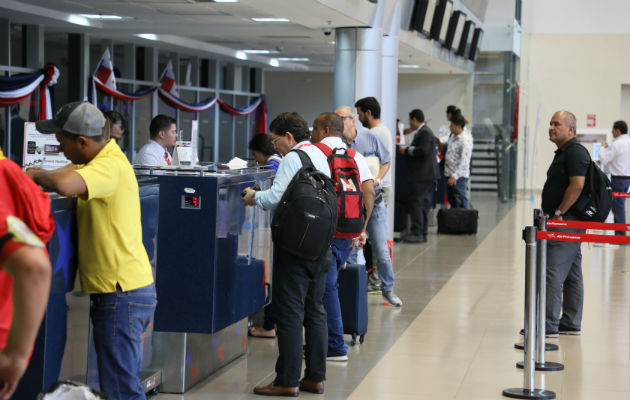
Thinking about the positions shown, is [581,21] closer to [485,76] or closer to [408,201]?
[485,76]

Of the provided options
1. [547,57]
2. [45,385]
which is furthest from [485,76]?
[45,385]

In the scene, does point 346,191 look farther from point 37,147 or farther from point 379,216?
point 37,147

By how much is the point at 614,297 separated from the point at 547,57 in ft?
58.4

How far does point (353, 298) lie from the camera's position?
20.8ft

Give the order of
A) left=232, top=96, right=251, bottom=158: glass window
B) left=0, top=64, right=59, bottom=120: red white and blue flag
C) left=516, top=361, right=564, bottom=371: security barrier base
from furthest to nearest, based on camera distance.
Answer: left=232, top=96, right=251, bottom=158: glass window < left=0, top=64, right=59, bottom=120: red white and blue flag < left=516, top=361, right=564, bottom=371: security barrier base

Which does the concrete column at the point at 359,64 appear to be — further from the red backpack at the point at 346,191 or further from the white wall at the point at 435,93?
the white wall at the point at 435,93

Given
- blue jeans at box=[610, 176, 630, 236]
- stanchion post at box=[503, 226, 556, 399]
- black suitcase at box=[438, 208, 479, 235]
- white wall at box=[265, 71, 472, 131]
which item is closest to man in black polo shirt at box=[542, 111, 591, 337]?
stanchion post at box=[503, 226, 556, 399]

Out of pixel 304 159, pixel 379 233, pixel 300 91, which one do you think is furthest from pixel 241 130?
pixel 304 159

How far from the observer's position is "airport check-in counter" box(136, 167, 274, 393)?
4938mm

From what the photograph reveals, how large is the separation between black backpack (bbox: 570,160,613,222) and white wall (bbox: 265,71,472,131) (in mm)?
17822

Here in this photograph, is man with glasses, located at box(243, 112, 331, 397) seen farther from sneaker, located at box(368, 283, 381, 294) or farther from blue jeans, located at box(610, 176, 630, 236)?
blue jeans, located at box(610, 176, 630, 236)

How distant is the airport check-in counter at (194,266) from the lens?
494 centimetres

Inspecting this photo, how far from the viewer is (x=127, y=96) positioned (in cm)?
1578

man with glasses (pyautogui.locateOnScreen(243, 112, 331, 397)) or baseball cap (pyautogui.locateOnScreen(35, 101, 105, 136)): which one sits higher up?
baseball cap (pyautogui.locateOnScreen(35, 101, 105, 136))
